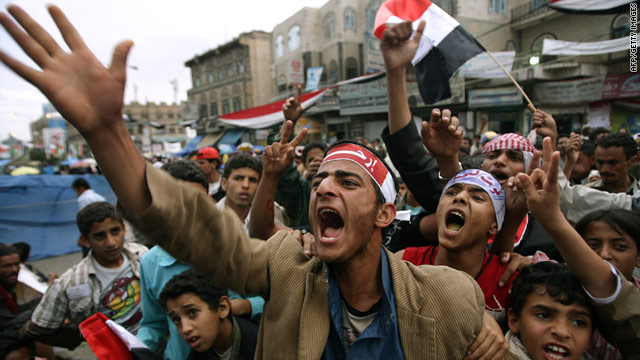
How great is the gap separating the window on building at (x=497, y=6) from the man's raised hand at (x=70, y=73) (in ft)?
76.9

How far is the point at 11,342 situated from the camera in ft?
8.40

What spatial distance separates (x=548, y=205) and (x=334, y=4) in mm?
27494

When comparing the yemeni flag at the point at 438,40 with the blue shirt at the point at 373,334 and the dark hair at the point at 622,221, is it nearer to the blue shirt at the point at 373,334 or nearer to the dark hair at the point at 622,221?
the dark hair at the point at 622,221

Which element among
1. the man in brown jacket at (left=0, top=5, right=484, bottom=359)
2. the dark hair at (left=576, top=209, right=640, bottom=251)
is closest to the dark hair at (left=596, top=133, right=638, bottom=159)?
the dark hair at (left=576, top=209, right=640, bottom=251)

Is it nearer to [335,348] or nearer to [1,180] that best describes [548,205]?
[335,348]

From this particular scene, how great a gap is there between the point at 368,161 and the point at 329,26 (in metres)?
27.5

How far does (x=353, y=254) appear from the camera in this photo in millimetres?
1342

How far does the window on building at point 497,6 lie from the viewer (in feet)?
63.6

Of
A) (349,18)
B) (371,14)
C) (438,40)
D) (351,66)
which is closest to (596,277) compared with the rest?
(438,40)

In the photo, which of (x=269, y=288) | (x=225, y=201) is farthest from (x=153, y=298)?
(x=269, y=288)

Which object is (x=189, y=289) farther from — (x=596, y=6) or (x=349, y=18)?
(x=349, y=18)

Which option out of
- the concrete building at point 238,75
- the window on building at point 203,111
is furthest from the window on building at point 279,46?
the window on building at point 203,111

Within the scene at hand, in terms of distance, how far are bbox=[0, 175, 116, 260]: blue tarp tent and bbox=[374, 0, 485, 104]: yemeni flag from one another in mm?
8552

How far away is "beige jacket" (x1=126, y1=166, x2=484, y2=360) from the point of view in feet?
3.42
